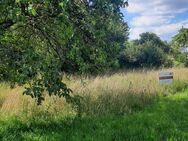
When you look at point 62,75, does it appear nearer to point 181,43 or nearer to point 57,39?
point 57,39

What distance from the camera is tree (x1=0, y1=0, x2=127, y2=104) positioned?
8.15 meters

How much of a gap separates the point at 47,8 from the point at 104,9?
130 cm

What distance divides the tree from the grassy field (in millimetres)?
859

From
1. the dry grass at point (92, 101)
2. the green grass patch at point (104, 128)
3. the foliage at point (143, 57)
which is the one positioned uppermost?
the foliage at point (143, 57)

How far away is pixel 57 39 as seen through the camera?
914 centimetres

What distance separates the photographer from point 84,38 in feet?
29.9

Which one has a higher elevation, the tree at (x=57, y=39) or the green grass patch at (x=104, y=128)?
the tree at (x=57, y=39)

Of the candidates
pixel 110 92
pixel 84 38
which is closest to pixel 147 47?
pixel 110 92

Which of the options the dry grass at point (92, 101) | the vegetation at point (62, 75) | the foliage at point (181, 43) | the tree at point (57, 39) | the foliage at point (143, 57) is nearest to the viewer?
the tree at point (57, 39)

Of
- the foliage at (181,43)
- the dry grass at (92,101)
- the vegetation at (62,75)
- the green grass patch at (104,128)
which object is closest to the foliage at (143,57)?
the foliage at (181,43)

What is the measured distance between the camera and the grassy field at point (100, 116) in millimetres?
8484

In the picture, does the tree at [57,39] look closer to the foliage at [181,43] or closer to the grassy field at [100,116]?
the grassy field at [100,116]

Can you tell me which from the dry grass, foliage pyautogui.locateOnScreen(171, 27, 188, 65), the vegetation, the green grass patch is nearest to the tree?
the vegetation

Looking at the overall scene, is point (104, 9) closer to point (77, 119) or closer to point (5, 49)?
point (5, 49)
